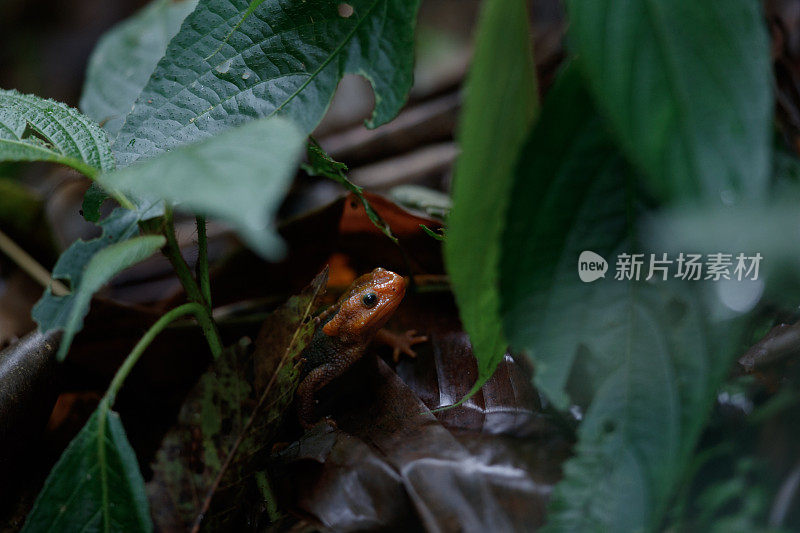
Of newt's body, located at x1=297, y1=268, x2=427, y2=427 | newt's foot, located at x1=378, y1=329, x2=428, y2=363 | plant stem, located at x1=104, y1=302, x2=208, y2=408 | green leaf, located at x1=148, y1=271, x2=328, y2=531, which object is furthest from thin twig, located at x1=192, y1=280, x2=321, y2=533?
newt's body, located at x1=297, y1=268, x2=427, y2=427

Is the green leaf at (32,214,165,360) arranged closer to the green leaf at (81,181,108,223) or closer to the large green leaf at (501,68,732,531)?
the green leaf at (81,181,108,223)

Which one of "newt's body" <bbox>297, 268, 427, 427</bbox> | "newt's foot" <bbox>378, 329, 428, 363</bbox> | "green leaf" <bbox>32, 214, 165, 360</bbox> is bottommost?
"newt's body" <bbox>297, 268, 427, 427</bbox>

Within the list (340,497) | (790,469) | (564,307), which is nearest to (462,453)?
(340,497)

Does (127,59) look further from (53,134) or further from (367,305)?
(367,305)

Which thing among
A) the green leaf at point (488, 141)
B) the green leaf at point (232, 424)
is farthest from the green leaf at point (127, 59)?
the green leaf at point (488, 141)

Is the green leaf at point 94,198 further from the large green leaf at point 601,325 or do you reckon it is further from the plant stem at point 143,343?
the large green leaf at point 601,325

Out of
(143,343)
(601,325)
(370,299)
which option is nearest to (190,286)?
(143,343)
